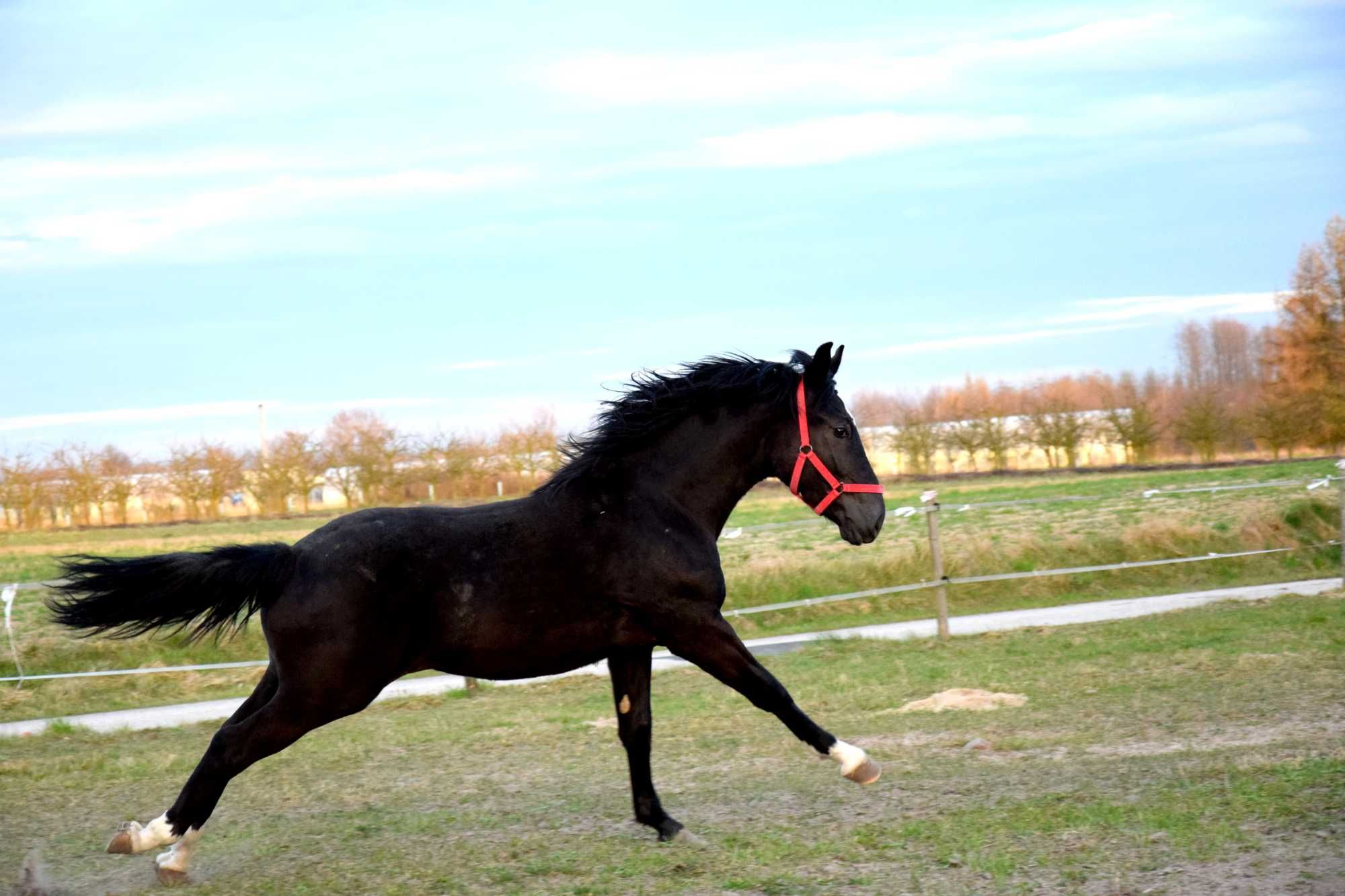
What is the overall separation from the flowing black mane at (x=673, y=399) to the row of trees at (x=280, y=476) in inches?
1151

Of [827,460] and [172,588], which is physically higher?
[827,460]

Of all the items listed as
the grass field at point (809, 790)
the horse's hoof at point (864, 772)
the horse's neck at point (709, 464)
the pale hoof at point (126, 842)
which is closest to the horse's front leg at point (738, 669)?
the horse's hoof at point (864, 772)

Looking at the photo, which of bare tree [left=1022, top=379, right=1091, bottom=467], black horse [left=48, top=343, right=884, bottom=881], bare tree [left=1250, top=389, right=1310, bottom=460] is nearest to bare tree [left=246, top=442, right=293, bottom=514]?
bare tree [left=1022, top=379, right=1091, bottom=467]

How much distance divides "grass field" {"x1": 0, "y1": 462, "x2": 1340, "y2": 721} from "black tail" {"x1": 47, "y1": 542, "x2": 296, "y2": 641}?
13.5ft

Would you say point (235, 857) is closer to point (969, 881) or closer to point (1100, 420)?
point (969, 881)

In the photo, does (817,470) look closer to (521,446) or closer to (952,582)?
(952,582)

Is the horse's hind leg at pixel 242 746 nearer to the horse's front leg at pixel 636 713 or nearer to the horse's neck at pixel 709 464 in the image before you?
the horse's front leg at pixel 636 713

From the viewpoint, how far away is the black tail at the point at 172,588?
16.7 feet

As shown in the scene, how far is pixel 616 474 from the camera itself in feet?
17.8

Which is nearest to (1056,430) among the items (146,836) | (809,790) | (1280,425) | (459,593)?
(1280,425)

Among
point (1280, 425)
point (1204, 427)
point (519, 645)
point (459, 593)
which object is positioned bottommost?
point (1280, 425)

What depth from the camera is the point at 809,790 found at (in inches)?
243

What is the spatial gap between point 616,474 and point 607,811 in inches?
72.1

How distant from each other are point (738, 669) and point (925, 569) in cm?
1226
